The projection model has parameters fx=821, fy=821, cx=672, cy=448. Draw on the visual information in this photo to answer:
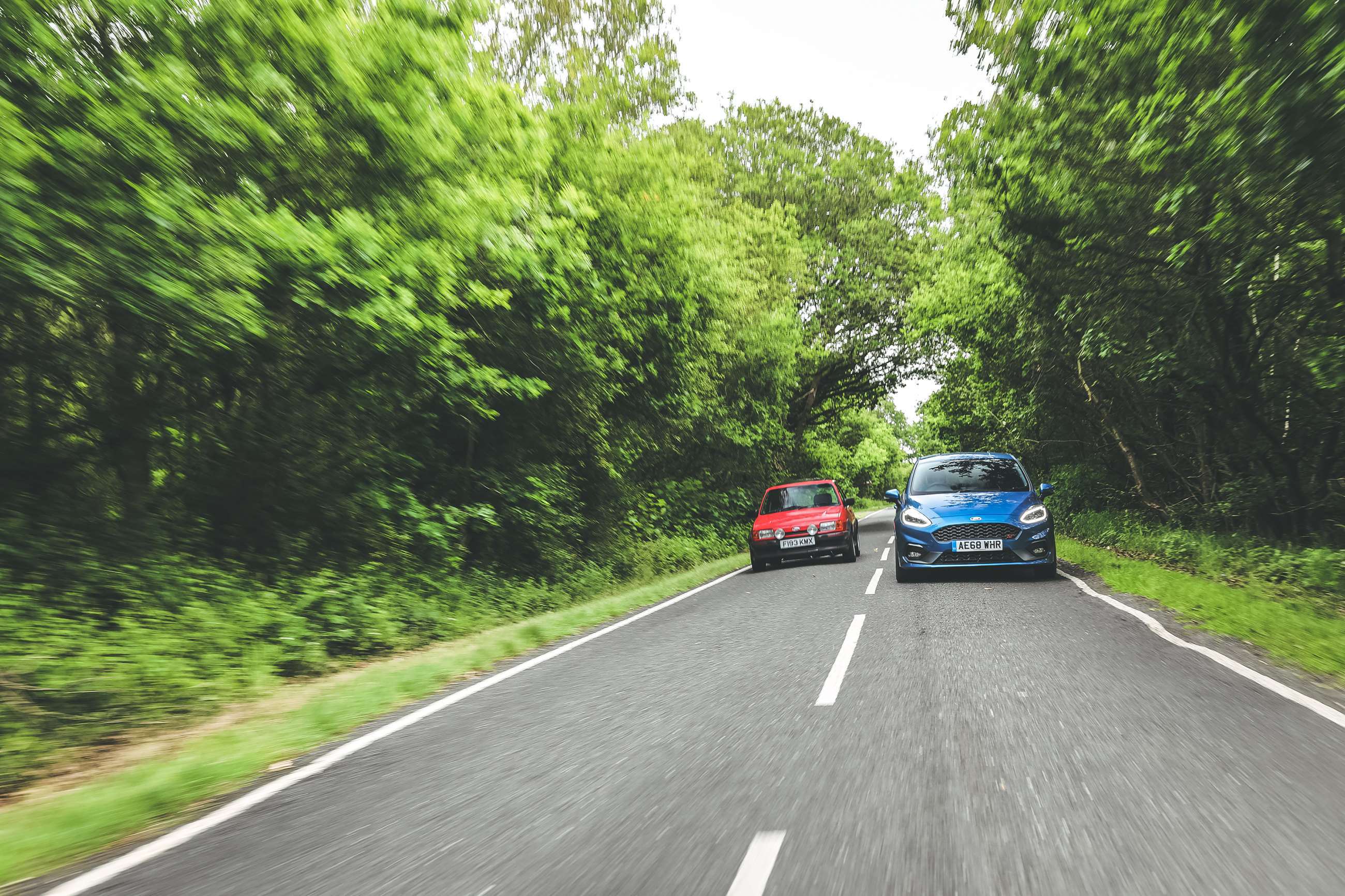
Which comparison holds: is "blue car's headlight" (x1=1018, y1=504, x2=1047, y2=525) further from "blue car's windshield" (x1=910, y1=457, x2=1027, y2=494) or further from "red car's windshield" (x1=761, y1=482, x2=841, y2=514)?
"red car's windshield" (x1=761, y1=482, x2=841, y2=514)

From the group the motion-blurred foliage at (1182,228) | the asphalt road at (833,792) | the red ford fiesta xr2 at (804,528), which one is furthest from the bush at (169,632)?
the motion-blurred foliage at (1182,228)

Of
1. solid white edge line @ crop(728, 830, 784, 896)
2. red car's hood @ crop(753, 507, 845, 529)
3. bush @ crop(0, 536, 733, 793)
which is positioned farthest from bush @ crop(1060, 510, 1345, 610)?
bush @ crop(0, 536, 733, 793)

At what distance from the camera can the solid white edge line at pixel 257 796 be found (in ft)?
10.7

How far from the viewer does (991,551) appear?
1104 cm

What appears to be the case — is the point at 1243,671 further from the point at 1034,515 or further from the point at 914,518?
the point at 914,518

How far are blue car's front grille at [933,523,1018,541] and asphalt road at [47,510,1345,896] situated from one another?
4.46 m

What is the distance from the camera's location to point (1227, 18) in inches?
274

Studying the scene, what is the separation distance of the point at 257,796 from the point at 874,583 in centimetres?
934

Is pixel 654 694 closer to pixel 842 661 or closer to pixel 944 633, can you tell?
pixel 842 661

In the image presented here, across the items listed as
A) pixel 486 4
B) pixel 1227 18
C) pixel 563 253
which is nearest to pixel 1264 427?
pixel 1227 18

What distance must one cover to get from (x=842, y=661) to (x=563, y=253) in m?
7.65

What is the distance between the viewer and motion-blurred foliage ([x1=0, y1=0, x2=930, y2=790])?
6.02 m

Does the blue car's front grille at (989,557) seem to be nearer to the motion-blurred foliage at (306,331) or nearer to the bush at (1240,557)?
Answer: the bush at (1240,557)

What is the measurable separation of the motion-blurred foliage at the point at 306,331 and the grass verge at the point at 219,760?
610 mm
